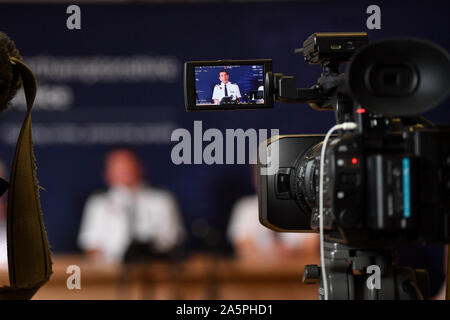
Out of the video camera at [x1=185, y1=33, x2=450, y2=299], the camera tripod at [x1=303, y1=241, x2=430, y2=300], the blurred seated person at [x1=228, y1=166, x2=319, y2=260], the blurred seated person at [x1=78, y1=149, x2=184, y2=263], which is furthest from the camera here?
the blurred seated person at [x1=228, y1=166, x2=319, y2=260]

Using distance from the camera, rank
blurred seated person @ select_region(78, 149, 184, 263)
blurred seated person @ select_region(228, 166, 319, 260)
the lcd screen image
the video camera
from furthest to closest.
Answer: blurred seated person @ select_region(228, 166, 319, 260), blurred seated person @ select_region(78, 149, 184, 263), the lcd screen image, the video camera

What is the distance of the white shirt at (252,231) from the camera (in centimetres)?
329

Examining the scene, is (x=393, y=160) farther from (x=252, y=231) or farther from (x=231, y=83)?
(x=252, y=231)

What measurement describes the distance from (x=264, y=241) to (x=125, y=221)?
0.90 metres

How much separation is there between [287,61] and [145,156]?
115cm

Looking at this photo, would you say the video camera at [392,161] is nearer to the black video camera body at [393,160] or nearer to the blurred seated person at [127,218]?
the black video camera body at [393,160]

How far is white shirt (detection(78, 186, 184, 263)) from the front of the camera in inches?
126

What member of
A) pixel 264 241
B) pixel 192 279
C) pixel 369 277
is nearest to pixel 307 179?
pixel 369 277

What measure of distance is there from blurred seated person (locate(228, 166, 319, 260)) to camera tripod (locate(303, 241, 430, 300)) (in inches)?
86.3

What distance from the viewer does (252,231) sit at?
3.32 m

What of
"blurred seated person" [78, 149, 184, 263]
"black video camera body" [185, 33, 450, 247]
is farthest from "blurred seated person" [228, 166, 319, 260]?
"black video camera body" [185, 33, 450, 247]

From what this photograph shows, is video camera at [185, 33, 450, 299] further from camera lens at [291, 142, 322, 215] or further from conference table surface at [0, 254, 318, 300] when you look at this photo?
conference table surface at [0, 254, 318, 300]
